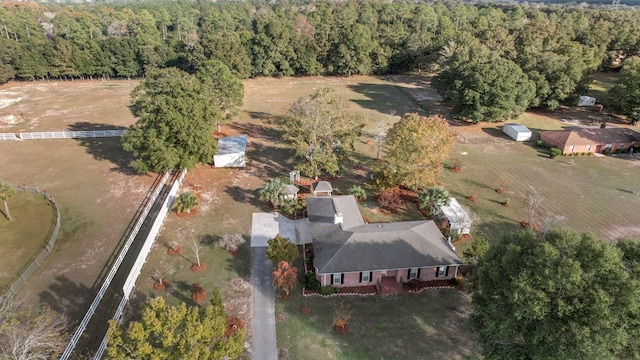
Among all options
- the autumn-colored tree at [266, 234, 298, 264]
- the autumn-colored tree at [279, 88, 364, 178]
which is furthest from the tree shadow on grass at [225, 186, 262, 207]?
the autumn-colored tree at [266, 234, 298, 264]

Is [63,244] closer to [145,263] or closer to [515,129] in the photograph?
[145,263]

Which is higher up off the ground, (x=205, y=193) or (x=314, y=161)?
(x=314, y=161)

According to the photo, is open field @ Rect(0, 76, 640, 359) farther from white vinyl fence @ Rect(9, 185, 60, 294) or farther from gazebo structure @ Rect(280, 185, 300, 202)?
gazebo structure @ Rect(280, 185, 300, 202)

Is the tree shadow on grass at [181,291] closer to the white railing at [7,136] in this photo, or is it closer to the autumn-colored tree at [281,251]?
the autumn-colored tree at [281,251]

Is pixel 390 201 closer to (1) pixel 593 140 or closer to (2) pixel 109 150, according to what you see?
(1) pixel 593 140

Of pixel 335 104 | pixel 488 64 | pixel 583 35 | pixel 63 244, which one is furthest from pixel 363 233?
pixel 583 35

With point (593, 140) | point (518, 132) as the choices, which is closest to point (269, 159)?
point (518, 132)
